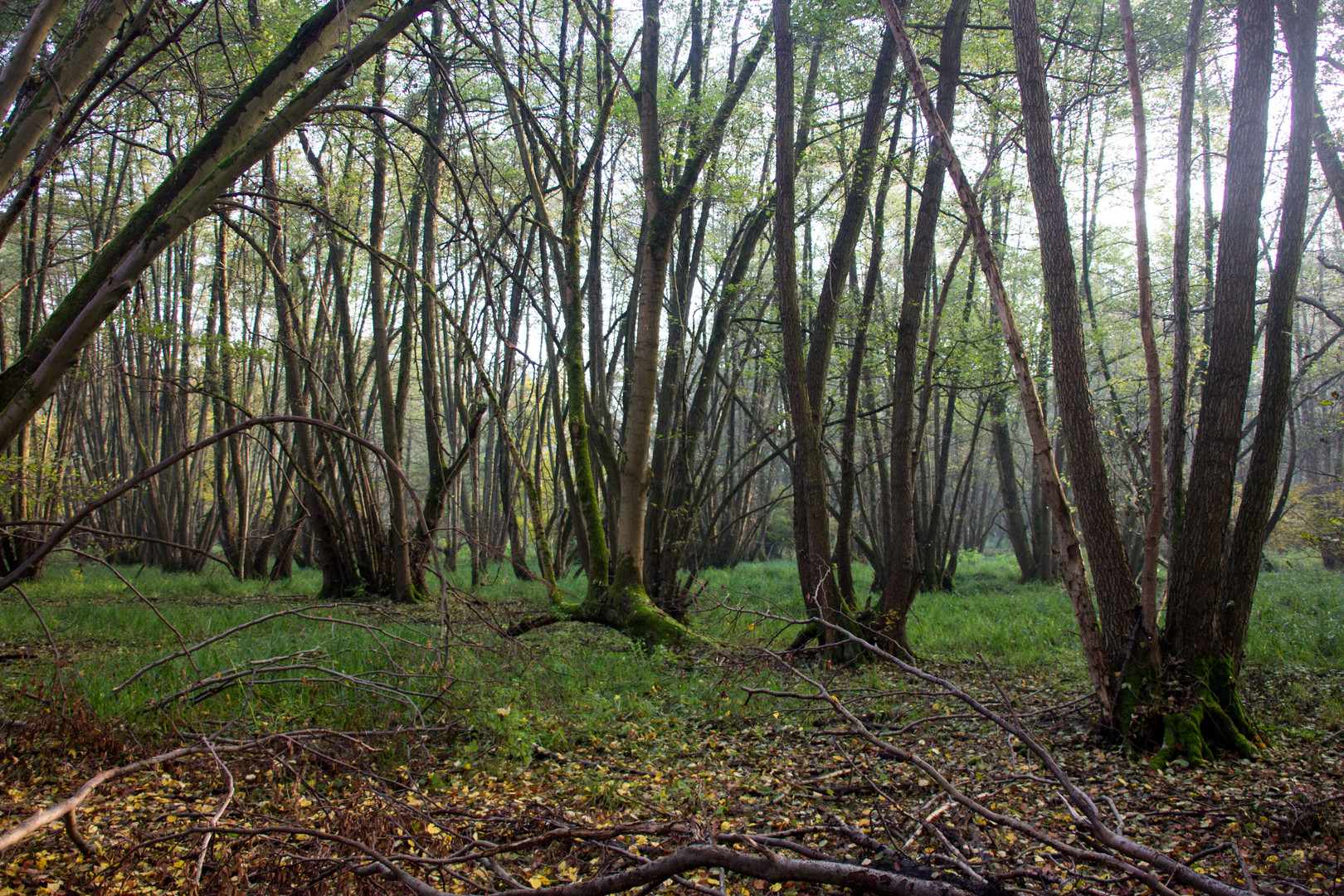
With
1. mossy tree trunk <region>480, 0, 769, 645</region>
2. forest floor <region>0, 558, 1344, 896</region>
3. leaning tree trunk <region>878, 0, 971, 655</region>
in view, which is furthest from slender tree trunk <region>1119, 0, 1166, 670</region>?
mossy tree trunk <region>480, 0, 769, 645</region>

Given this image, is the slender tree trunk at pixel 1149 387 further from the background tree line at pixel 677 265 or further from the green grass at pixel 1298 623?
the green grass at pixel 1298 623

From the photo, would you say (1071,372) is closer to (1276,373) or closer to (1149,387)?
(1149,387)

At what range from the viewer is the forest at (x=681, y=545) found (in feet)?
8.82

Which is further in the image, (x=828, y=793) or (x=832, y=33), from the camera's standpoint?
(x=832, y=33)

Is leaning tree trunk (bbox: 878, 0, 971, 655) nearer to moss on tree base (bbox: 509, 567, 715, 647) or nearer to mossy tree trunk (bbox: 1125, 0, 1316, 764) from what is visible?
moss on tree base (bbox: 509, 567, 715, 647)

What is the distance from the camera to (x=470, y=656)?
19.5 ft

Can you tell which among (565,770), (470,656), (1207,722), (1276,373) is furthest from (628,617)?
(1276,373)

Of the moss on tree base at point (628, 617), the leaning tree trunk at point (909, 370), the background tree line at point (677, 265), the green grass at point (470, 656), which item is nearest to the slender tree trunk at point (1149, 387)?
the background tree line at point (677, 265)

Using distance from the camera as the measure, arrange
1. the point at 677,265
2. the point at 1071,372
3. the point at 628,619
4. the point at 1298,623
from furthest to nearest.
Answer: the point at 677,265 < the point at 1298,623 < the point at 628,619 < the point at 1071,372

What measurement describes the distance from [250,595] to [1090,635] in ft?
33.4

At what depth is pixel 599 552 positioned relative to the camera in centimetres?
779

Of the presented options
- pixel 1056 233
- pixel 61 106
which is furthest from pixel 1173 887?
pixel 61 106

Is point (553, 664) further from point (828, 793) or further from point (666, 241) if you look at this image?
point (666, 241)

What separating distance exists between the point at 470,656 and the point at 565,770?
2415 millimetres
